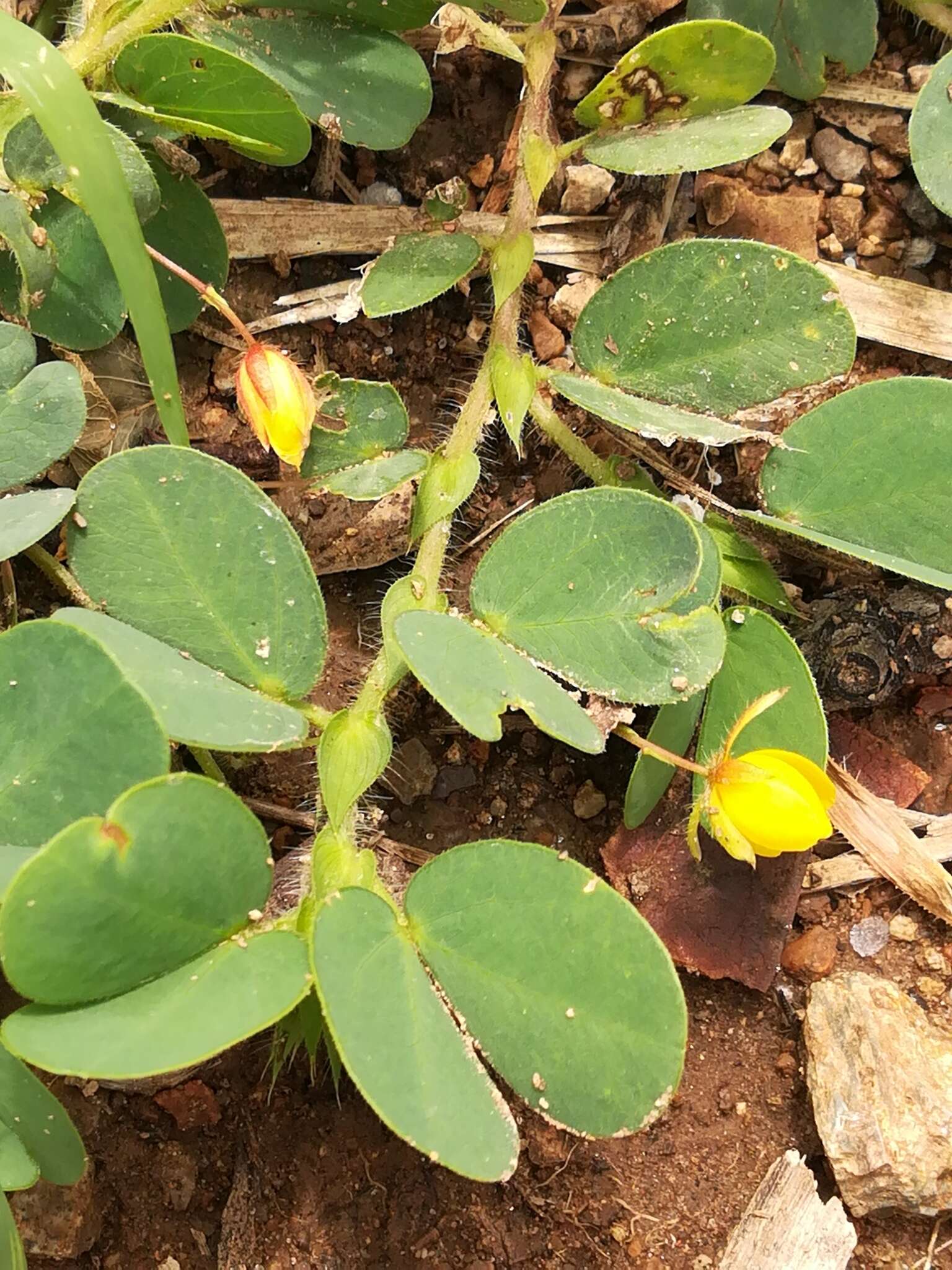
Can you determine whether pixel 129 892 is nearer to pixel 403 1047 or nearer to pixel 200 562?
pixel 403 1047

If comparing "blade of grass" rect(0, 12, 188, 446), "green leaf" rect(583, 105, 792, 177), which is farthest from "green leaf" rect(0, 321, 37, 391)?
"green leaf" rect(583, 105, 792, 177)

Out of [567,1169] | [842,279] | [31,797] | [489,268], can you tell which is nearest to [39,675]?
[31,797]

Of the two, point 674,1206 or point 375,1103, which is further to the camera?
point 674,1206

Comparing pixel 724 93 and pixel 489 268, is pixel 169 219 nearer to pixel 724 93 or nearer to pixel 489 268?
pixel 489 268

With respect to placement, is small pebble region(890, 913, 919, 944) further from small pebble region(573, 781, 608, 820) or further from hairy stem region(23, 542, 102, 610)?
hairy stem region(23, 542, 102, 610)

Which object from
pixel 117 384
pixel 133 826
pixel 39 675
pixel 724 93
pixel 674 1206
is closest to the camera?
pixel 133 826

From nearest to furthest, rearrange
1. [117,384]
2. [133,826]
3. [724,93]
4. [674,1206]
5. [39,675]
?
[133,826] < [39,675] < [724,93] < [674,1206] < [117,384]
